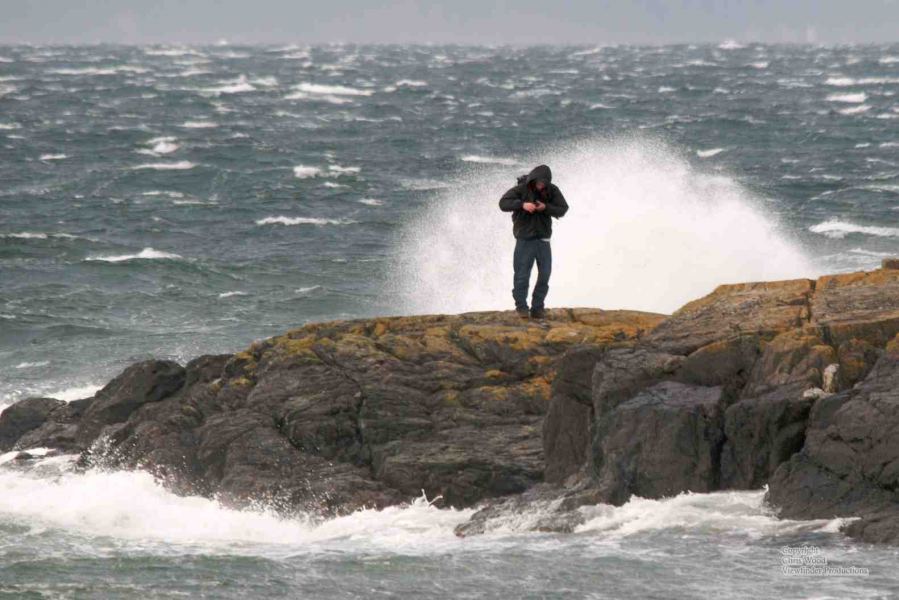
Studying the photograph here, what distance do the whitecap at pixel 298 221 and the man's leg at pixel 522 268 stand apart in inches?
885

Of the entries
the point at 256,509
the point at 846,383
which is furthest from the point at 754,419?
the point at 256,509

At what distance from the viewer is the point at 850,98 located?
3105 inches

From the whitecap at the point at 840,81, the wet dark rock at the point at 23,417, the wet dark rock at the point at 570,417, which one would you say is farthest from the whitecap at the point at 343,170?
the whitecap at the point at 840,81

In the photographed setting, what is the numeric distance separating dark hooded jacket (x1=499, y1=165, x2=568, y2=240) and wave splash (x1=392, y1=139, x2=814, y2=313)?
31.0 feet

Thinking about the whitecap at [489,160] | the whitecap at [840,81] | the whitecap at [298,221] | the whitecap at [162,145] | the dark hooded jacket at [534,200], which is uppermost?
the whitecap at [840,81]

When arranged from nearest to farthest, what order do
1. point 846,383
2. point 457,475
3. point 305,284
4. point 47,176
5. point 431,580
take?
point 431,580, point 846,383, point 457,475, point 305,284, point 47,176

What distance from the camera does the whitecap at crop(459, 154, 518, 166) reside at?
52075 millimetres

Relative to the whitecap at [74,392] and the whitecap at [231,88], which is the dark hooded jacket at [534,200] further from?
the whitecap at [231,88]

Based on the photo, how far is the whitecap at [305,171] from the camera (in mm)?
48938

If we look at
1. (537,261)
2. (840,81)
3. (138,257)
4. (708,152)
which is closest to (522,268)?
(537,261)

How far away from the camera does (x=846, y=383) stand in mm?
14188

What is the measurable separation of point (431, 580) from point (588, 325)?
5.14 metres

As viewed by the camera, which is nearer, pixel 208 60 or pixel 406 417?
pixel 406 417

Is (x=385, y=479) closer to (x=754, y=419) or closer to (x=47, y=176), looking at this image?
(x=754, y=419)
